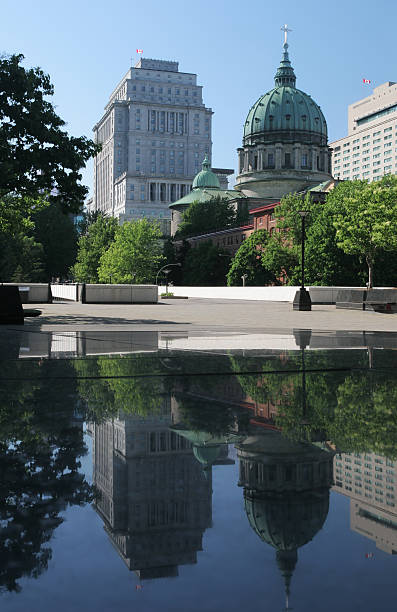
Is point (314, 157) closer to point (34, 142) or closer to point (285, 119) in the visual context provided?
point (285, 119)

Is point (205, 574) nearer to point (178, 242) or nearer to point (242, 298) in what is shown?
point (242, 298)

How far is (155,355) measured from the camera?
35.6ft

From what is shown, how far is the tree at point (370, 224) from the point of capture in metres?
60.7

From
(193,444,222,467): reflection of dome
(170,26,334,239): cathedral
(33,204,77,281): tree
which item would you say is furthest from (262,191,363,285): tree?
(170,26,334,239): cathedral

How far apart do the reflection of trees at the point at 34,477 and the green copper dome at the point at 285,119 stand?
154560 mm

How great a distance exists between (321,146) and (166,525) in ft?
532

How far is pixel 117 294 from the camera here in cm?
4512

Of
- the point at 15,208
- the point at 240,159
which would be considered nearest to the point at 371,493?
the point at 15,208

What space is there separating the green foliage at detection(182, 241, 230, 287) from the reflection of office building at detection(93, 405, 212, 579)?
106041 mm

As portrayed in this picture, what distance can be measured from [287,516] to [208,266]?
108998 millimetres

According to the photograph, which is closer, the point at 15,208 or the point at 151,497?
the point at 151,497

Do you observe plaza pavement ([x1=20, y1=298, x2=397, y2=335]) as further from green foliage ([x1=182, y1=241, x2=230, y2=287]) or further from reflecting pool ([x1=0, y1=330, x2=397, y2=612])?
green foliage ([x1=182, y1=241, x2=230, y2=287])

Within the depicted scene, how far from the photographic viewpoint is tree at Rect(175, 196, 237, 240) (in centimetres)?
14100

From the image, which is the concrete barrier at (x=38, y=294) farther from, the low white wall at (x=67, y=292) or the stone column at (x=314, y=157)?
the stone column at (x=314, y=157)
